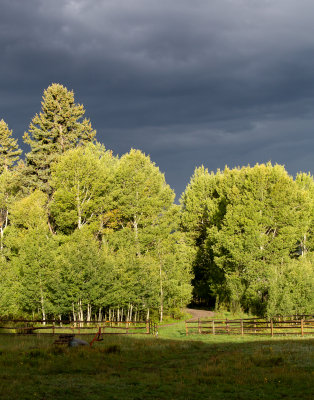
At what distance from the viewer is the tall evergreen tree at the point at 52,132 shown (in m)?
69.8

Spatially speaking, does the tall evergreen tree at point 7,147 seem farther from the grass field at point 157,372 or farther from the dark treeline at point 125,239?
the grass field at point 157,372

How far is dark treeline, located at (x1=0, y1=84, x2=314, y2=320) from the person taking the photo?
149ft

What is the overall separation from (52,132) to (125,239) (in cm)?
2638

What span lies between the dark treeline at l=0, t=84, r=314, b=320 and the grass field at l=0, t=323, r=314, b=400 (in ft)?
55.3

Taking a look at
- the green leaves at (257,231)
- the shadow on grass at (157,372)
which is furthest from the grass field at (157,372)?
the green leaves at (257,231)

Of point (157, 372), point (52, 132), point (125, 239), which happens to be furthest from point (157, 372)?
point (52, 132)

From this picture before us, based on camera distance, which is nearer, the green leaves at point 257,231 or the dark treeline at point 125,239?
the dark treeline at point 125,239

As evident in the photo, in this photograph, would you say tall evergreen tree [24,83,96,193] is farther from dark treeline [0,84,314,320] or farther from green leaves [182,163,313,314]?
green leaves [182,163,313,314]

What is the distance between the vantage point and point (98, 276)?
44.6 metres

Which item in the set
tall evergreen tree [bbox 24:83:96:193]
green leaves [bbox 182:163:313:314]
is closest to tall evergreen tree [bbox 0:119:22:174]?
tall evergreen tree [bbox 24:83:96:193]

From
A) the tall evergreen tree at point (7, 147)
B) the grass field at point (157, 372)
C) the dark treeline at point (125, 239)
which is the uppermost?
the tall evergreen tree at point (7, 147)

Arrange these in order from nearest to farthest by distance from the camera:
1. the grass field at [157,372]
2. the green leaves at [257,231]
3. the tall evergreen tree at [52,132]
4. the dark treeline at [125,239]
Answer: the grass field at [157,372]
the dark treeline at [125,239]
the green leaves at [257,231]
the tall evergreen tree at [52,132]

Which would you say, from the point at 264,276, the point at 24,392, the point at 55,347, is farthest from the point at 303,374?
the point at 264,276

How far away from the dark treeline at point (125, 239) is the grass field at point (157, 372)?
1687 cm
